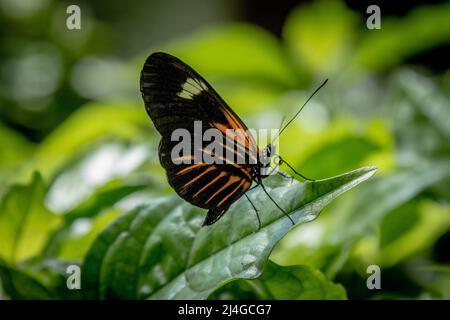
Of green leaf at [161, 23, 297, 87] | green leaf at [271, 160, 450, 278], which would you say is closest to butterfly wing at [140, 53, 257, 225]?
green leaf at [271, 160, 450, 278]

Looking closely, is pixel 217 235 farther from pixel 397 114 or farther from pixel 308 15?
pixel 308 15

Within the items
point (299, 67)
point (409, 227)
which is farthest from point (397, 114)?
point (299, 67)

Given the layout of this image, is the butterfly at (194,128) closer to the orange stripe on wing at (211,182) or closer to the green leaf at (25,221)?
the orange stripe on wing at (211,182)

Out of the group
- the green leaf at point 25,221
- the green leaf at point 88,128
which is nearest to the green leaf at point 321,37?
the green leaf at point 88,128

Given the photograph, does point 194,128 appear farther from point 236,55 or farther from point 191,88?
point 236,55

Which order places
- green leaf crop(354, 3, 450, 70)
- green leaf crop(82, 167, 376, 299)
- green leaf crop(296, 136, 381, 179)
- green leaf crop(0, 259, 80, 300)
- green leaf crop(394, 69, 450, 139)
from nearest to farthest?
green leaf crop(82, 167, 376, 299)
green leaf crop(0, 259, 80, 300)
green leaf crop(296, 136, 381, 179)
green leaf crop(394, 69, 450, 139)
green leaf crop(354, 3, 450, 70)

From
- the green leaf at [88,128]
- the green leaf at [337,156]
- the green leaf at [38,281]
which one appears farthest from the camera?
the green leaf at [88,128]

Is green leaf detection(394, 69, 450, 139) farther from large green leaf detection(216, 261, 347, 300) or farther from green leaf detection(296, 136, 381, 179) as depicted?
large green leaf detection(216, 261, 347, 300)

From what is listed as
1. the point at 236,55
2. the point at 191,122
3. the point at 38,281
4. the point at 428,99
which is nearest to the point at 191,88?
the point at 191,122
